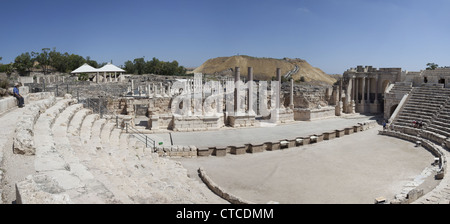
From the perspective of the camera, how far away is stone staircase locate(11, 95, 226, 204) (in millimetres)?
4477

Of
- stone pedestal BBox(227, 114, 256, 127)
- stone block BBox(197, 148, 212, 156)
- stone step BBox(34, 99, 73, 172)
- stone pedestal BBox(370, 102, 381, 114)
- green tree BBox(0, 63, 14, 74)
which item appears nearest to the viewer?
stone step BBox(34, 99, 73, 172)

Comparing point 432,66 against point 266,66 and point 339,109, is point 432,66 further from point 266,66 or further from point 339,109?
point 266,66

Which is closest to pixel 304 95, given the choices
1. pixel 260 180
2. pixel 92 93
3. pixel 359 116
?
pixel 359 116

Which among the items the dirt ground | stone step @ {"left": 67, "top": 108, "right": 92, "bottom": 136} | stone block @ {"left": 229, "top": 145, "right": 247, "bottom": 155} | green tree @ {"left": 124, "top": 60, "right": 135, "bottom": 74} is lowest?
the dirt ground

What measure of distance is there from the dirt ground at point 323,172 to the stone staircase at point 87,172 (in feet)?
5.42

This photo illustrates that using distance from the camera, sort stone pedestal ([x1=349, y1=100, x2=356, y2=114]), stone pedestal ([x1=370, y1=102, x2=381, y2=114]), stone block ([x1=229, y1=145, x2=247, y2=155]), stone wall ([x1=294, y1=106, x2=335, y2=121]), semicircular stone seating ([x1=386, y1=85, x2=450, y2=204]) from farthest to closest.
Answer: stone pedestal ([x1=370, y1=102, x2=381, y2=114]) → stone pedestal ([x1=349, y1=100, x2=356, y2=114]) → stone wall ([x1=294, y1=106, x2=335, y2=121]) → semicircular stone seating ([x1=386, y1=85, x2=450, y2=204]) → stone block ([x1=229, y1=145, x2=247, y2=155])

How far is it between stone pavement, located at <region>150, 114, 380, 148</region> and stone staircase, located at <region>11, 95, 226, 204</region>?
411 cm

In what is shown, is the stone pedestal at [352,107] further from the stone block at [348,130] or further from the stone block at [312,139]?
the stone block at [312,139]

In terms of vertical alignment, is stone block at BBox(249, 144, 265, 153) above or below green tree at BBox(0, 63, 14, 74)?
below

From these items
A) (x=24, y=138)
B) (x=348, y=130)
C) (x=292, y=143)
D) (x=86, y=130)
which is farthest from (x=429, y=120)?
(x=24, y=138)

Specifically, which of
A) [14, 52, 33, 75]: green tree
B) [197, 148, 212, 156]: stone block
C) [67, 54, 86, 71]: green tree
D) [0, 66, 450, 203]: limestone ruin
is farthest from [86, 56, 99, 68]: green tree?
[197, 148, 212, 156]: stone block

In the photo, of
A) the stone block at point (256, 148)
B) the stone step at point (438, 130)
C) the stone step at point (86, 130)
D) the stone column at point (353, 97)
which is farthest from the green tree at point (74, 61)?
the stone step at point (438, 130)

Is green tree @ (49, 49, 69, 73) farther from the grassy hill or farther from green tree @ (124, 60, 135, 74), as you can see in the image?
the grassy hill

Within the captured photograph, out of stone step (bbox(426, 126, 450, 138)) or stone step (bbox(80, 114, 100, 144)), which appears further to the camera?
stone step (bbox(426, 126, 450, 138))
